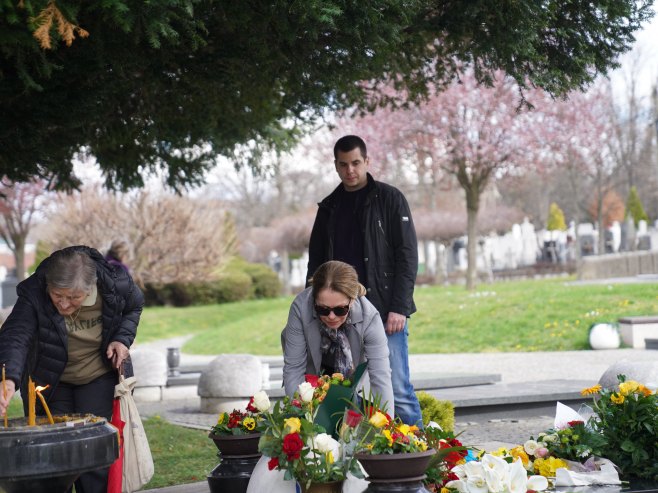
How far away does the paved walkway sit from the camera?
30.0ft

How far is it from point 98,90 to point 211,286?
1196 inches

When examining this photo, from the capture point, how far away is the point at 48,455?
3982mm

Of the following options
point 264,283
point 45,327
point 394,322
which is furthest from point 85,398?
point 264,283

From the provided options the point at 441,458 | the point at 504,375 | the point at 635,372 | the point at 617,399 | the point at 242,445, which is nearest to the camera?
the point at 441,458

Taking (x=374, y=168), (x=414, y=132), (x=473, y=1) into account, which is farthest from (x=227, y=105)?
(x=374, y=168)

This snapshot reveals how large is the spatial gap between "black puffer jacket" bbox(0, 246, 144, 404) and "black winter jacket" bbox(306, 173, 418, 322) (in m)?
1.31

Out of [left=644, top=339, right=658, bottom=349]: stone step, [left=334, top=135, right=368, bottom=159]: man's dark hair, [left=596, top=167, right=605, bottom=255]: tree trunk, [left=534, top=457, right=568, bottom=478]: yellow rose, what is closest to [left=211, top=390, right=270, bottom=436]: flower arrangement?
[left=534, top=457, right=568, bottom=478]: yellow rose

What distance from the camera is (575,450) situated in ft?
16.9

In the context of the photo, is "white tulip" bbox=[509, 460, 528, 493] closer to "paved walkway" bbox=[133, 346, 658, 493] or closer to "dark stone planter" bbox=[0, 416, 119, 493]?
"dark stone planter" bbox=[0, 416, 119, 493]

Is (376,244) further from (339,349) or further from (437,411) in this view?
(437,411)

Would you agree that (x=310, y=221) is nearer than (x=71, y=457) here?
No

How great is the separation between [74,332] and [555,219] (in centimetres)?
5271

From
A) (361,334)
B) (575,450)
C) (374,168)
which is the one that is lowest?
(575,450)

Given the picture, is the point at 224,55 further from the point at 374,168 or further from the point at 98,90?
the point at 374,168
